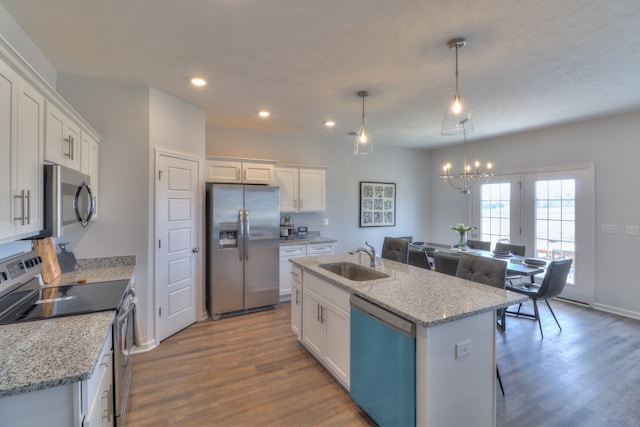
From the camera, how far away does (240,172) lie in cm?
424

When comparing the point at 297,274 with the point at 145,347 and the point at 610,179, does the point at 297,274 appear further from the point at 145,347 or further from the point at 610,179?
the point at 610,179

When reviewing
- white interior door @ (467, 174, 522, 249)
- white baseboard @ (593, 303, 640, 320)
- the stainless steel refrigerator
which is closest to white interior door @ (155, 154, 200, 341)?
the stainless steel refrigerator

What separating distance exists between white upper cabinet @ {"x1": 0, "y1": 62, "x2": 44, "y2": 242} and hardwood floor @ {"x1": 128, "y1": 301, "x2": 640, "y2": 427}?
1519 mm

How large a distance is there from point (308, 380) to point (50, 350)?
184 centimetres

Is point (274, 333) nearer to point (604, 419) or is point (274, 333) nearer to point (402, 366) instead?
point (402, 366)

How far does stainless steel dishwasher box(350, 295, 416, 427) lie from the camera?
5.57ft

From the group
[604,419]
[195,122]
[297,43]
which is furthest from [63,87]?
[604,419]

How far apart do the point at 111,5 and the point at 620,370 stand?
4.80m

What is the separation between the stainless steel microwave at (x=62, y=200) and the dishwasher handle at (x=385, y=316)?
1.88 metres

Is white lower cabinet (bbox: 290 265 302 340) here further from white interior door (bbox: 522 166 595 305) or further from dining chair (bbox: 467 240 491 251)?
white interior door (bbox: 522 166 595 305)

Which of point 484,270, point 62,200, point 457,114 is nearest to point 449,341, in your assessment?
point 484,270

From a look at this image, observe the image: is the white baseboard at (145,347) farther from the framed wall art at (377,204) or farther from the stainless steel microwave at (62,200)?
the framed wall art at (377,204)

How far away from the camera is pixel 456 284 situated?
2.28 m

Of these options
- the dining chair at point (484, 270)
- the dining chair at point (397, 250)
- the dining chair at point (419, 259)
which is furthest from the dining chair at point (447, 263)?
the dining chair at point (484, 270)
